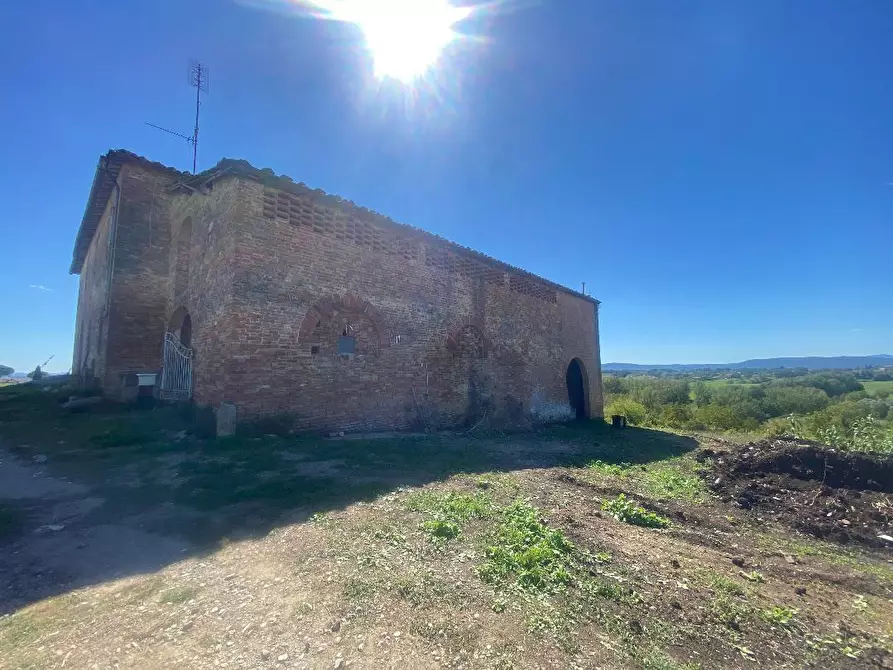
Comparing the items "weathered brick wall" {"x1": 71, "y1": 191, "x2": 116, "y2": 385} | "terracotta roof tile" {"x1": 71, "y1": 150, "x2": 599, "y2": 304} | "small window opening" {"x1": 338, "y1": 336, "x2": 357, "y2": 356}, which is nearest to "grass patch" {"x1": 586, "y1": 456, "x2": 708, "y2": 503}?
"small window opening" {"x1": 338, "y1": 336, "x2": 357, "y2": 356}

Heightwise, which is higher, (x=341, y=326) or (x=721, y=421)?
(x=341, y=326)

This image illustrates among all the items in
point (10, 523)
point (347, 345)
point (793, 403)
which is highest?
point (347, 345)

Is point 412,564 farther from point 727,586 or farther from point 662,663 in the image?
point 727,586

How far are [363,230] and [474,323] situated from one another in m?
4.79

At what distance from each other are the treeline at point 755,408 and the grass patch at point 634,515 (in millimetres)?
8355

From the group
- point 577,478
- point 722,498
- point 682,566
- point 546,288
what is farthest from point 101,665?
point 546,288

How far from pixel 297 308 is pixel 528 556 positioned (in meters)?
6.78

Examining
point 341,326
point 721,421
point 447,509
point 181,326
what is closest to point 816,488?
point 447,509

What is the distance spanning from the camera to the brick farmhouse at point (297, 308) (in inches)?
314

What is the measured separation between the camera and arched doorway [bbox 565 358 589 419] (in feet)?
58.4

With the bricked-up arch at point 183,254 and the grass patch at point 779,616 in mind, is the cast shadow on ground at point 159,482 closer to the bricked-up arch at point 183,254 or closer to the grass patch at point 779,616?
the bricked-up arch at point 183,254

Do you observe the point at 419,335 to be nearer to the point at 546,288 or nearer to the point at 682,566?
the point at 546,288

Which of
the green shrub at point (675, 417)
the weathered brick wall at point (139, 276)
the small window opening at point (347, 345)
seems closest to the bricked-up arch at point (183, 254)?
the weathered brick wall at point (139, 276)

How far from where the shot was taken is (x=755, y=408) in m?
28.3
